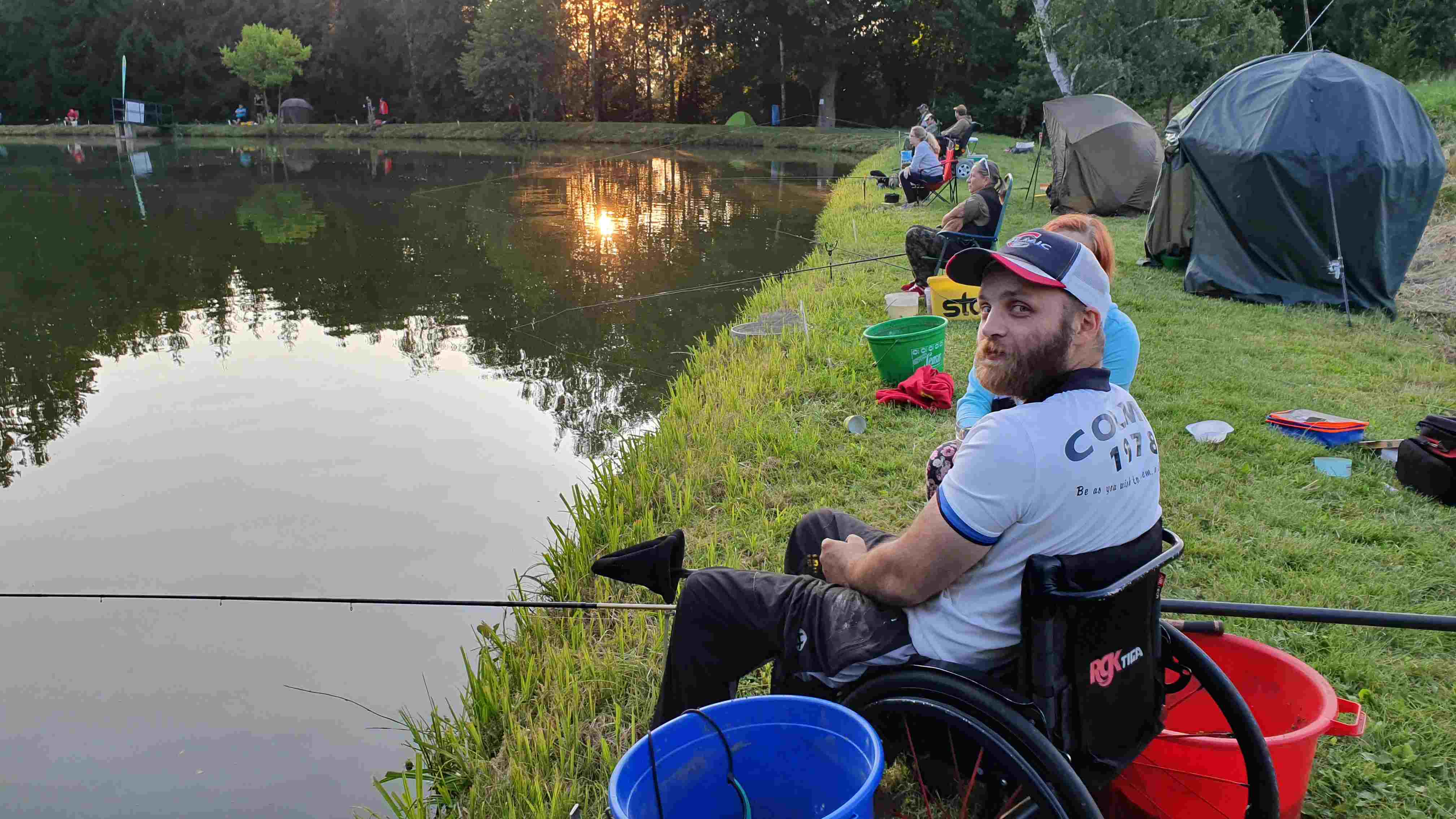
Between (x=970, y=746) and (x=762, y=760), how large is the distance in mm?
409

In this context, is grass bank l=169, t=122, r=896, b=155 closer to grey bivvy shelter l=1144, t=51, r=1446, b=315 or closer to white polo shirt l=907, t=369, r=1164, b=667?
grey bivvy shelter l=1144, t=51, r=1446, b=315

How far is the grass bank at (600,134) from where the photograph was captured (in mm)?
32906

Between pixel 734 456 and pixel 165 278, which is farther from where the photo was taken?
pixel 165 278

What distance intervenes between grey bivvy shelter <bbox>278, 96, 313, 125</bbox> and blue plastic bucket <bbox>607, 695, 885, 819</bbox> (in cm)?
5136

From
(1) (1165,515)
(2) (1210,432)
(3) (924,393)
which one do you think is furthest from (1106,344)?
(3) (924,393)

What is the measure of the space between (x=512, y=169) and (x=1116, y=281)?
19896 millimetres

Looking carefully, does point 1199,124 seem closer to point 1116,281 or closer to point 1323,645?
point 1116,281

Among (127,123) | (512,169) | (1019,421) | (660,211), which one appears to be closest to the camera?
(1019,421)

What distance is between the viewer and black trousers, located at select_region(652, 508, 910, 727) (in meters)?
1.87

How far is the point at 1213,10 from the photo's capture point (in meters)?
19.0

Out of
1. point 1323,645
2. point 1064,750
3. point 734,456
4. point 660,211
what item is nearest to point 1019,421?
point 1064,750

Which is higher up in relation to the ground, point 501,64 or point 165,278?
point 501,64

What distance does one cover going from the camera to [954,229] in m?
7.67

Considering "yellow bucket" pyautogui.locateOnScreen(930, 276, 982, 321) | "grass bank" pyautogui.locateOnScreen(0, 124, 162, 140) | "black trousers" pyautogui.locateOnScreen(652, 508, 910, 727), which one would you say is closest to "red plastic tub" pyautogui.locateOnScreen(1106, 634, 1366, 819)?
"black trousers" pyautogui.locateOnScreen(652, 508, 910, 727)
